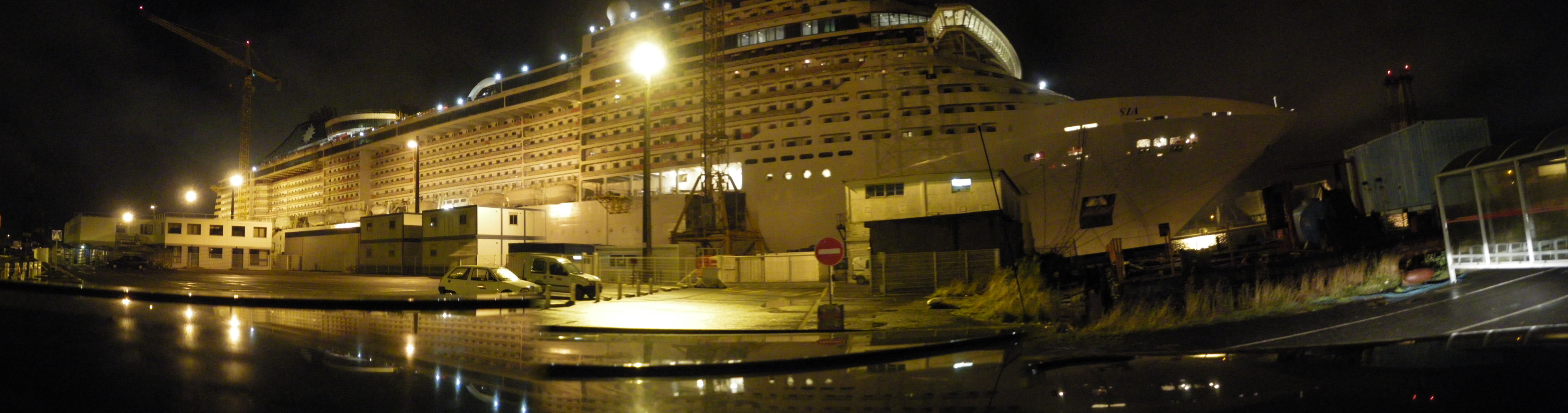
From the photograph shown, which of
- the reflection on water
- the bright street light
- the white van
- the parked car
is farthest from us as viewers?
the parked car

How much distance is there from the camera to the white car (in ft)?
46.6

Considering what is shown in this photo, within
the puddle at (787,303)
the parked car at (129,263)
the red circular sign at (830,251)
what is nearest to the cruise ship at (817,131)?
the puddle at (787,303)

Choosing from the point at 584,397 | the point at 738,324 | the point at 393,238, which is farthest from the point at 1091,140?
the point at 393,238

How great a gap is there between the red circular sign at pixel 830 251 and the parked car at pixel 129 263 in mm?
41208

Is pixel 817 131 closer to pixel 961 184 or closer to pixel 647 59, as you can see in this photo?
pixel 961 184

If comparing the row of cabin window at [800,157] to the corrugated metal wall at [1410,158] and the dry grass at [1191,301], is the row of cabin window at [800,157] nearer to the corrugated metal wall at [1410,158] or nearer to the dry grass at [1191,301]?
the corrugated metal wall at [1410,158]

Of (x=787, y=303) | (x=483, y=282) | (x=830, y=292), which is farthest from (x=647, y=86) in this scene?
(x=830, y=292)

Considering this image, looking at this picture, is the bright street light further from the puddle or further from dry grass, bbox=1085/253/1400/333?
dry grass, bbox=1085/253/1400/333

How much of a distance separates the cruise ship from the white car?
36.5 ft

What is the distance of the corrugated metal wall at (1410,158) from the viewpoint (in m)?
19.7

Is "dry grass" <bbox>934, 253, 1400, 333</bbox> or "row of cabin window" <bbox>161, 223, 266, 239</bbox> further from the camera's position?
"row of cabin window" <bbox>161, 223, 266, 239</bbox>

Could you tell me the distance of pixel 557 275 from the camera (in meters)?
16.3

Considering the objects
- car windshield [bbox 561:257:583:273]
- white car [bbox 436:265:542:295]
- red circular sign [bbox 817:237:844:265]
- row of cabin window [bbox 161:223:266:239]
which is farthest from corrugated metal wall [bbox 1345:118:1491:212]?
row of cabin window [bbox 161:223:266:239]

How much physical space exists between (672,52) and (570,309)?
33545 mm
